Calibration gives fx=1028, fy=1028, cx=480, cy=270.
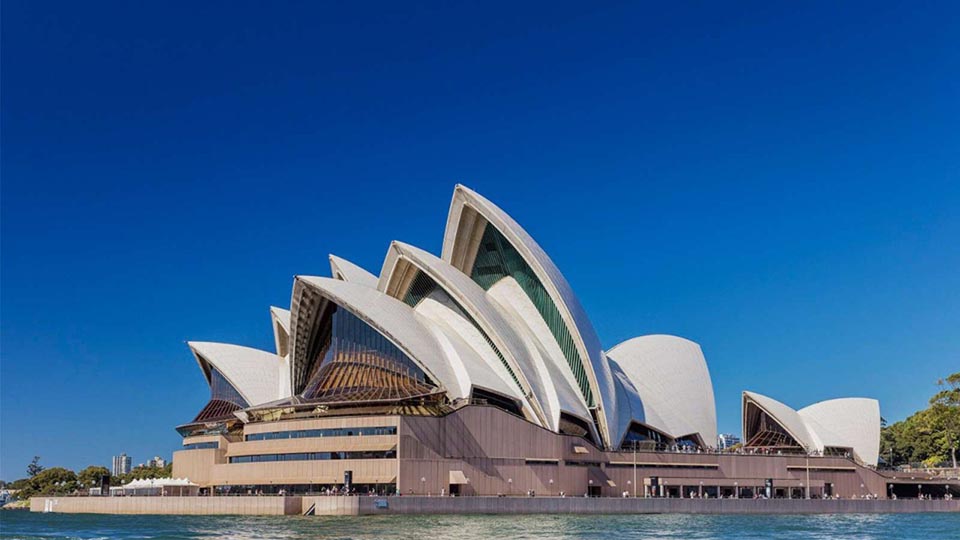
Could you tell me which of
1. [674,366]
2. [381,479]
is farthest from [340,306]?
[674,366]

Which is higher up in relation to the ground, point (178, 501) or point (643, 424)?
point (643, 424)

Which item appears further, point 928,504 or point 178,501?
point 928,504

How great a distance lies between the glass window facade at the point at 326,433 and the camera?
64125 mm

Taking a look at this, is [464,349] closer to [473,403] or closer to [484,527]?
[473,403]

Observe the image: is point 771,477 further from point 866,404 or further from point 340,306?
point 340,306

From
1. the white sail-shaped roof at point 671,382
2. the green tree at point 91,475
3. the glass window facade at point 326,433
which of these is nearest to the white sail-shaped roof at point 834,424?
the white sail-shaped roof at point 671,382

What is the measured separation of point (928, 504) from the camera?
74.4 m

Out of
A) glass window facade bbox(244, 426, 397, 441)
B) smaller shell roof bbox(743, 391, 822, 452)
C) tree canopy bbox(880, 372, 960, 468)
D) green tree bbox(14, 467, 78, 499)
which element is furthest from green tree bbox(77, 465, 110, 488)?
tree canopy bbox(880, 372, 960, 468)

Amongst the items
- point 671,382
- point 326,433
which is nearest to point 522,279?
point 671,382

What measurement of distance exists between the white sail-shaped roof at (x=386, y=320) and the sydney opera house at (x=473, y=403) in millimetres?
141

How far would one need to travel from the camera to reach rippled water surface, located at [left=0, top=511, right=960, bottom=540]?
4306 centimetres

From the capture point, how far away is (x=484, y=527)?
47469mm

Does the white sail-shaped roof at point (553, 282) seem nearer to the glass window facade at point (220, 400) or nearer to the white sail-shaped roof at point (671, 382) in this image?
the white sail-shaped roof at point (671, 382)

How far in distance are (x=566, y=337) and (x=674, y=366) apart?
1466 cm
